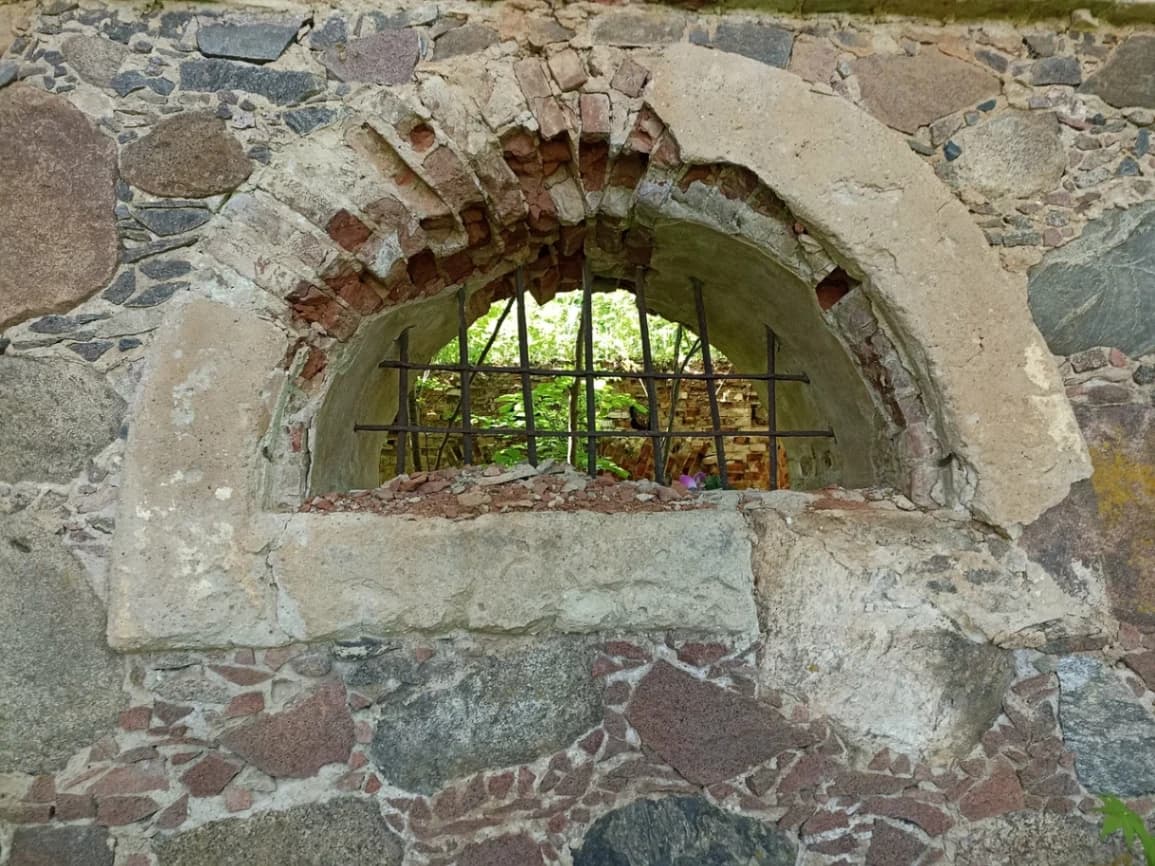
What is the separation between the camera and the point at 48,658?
1806mm

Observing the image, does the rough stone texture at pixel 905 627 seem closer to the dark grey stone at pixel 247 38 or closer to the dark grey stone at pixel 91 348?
the dark grey stone at pixel 91 348

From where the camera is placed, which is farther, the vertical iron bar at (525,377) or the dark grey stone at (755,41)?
the vertical iron bar at (525,377)

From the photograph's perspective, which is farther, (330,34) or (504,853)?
(330,34)

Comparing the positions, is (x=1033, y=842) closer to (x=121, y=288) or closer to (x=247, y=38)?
(x=121, y=288)

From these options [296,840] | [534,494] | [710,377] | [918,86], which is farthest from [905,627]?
[296,840]

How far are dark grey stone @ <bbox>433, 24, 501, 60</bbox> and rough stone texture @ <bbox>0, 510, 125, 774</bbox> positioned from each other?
1662mm

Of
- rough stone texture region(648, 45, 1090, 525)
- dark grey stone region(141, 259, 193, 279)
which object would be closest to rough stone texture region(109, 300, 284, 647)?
dark grey stone region(141, 259, 193, 279)

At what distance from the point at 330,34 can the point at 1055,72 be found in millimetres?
2119

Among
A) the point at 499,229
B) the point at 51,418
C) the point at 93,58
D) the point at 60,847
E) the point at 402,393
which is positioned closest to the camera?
the point at 60,847

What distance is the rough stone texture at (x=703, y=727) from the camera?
6.39 ft

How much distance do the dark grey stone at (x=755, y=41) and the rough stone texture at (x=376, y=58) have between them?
879 mm

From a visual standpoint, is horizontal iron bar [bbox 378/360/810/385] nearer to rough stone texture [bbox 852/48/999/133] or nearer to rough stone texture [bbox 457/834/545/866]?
rough stone texture [bbox 852/48/999/133]

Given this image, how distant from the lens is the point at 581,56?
6.79ft

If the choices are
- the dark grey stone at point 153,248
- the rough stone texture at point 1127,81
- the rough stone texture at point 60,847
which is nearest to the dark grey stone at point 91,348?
the dark grey stone at point 153,248
